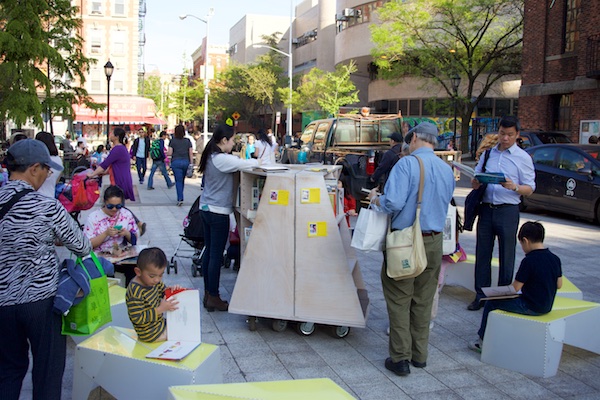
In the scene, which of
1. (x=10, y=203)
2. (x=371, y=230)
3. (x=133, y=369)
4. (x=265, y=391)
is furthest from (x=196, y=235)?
(x=265, y=391)

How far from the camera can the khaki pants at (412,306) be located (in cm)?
495

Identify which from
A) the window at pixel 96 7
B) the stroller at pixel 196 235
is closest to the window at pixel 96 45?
the window at pixel 96 7

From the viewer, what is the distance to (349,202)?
10297 millimetres

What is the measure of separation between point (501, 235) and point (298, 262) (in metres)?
1.99

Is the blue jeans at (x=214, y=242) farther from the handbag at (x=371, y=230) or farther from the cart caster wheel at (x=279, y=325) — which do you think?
the handbag at (x=371, y=230)

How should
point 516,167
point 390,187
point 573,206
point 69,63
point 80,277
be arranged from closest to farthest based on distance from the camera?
1. point 80,277
2. point 390,187
3. point 516,167
4. point 573,206
5. point 69,63

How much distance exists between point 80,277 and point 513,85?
40.6m

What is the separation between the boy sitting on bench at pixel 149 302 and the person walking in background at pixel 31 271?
0.53 metres

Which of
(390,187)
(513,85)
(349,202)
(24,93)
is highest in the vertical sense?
(513,85)

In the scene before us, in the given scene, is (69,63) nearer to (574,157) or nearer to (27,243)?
(574,157)

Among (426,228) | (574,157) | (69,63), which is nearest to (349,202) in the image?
(426,228)

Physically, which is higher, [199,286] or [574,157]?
[574,157]

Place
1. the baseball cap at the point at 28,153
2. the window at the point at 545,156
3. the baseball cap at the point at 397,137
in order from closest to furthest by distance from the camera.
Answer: the baseball cap at the point at 28,153, the baseball cap at the point at 397,137, the window at the point at 545,156

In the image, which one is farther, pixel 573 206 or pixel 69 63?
pixel 69 63
